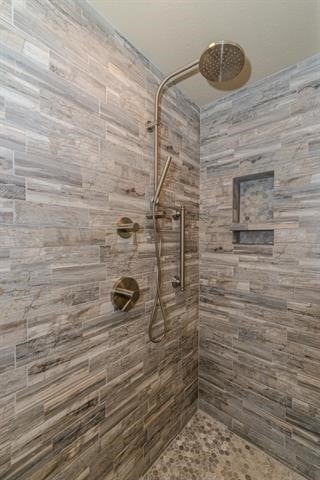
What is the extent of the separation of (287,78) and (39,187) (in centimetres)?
143

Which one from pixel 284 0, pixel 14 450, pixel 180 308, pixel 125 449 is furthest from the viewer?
pixel 180 308

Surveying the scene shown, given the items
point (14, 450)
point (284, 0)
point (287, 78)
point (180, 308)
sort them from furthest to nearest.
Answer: point (180, 308) < point (287, 78) < point (284, 0) < point (14, 450)

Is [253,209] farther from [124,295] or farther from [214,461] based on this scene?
[214,461]

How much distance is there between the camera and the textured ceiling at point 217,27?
0.90 m

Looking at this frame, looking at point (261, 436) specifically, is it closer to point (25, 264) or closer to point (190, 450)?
point (190, 450)

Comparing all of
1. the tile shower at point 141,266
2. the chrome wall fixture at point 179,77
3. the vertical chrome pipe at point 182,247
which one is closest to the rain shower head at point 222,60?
the chrome wall fixture at point 179,77

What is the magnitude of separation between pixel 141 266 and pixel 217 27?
1.19 meters

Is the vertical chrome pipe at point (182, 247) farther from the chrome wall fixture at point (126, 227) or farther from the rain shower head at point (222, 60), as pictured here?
the rain shower head at point (222, 60)

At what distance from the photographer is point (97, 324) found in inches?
38.1

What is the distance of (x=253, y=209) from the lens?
1.43 metres

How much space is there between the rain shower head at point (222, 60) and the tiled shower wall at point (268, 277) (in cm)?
37

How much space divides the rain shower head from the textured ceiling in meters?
0.14

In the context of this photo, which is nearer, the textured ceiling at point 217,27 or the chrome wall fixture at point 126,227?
the textured ceiling at point 217,27

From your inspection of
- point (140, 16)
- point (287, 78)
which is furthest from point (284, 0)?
point (140, 16)
